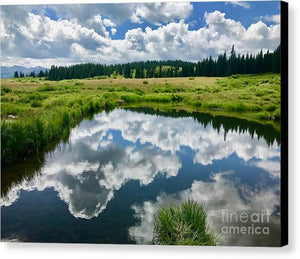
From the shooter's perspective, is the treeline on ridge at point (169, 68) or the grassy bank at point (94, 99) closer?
the treeline on ridge at point (169, 68)

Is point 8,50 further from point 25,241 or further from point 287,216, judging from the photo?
point 287,216

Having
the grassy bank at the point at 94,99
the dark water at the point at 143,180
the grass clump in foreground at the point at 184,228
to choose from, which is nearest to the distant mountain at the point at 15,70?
the grassy bank at the point at 94,99

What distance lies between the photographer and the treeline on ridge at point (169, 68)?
14.0ft

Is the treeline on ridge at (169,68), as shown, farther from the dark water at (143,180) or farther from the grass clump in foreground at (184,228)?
the grass clump in foreground at (184,228)

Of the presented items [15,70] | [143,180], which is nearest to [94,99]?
[15,70]

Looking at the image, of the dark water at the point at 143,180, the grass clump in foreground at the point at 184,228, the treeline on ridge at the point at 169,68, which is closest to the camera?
the grass clump in foreground at the point at 184,228

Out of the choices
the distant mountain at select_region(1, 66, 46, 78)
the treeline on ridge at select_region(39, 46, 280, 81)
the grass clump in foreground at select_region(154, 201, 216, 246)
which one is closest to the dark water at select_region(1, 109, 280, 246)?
the grass clump in foreground at select_region(154, 201, 216, 246)

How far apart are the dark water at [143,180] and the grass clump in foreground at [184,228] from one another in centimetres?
11

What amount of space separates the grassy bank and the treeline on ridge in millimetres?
81

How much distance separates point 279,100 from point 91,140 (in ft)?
8.16

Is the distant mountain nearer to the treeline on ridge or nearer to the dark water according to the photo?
the treeline on ridge

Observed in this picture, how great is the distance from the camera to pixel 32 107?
4680 mm

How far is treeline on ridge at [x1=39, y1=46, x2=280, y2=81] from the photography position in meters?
4.28

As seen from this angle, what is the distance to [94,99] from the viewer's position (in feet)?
15.5
